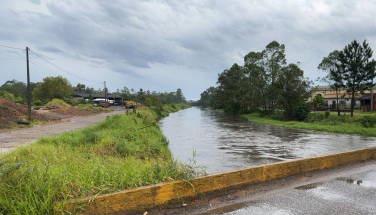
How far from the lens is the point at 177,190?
4.30 meters

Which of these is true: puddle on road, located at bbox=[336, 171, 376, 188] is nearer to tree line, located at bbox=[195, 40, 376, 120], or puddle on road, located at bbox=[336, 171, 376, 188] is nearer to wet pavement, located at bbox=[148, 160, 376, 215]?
wet pavement, located at bbox=[148, 160, 376, 215]

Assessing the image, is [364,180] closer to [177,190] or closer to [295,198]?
[295,198]

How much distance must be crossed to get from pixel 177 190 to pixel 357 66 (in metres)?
31.6

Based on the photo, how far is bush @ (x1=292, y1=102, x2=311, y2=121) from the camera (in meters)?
30.0

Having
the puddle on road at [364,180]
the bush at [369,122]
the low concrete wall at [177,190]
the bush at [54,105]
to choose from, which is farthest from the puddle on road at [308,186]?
the bush at [54,105]

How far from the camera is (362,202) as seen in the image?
13.9 feet

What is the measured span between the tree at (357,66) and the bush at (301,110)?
15.4 ft

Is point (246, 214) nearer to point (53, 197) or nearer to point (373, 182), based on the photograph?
point (53, 197)

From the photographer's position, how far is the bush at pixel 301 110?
29987 millimetres

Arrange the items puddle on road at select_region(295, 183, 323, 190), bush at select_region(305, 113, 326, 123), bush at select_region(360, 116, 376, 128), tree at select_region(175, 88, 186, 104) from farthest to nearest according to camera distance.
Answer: tree at select_region(175, 88, 186, 104) < bush at select_region(305, 113, 326, 123) < bush at select_region(360, 116, 376, 128) < puddle on road at select_region(295, 183, 323, 190)

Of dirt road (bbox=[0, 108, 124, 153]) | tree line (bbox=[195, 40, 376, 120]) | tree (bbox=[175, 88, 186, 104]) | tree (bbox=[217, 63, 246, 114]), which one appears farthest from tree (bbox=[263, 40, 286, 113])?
tree (bbox=[175, 88, 186, 104])

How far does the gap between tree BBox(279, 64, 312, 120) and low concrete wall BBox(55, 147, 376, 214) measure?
2797 cm

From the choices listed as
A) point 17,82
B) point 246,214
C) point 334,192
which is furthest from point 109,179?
point 17,82

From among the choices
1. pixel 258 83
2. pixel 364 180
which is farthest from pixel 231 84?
pixel 364 180
